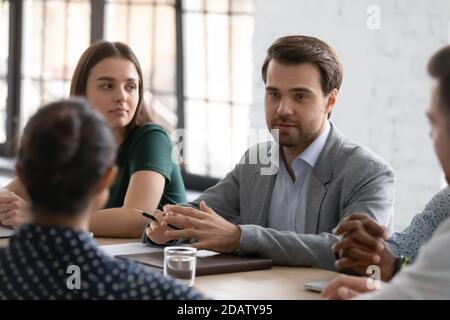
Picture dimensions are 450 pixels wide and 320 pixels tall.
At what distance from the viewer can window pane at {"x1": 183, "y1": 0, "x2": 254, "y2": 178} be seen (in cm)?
463

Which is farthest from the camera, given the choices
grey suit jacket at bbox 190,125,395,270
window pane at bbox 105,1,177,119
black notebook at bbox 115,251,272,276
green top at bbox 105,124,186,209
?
window pane at bbox 105,1,177,119

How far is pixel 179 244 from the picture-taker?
2748mm

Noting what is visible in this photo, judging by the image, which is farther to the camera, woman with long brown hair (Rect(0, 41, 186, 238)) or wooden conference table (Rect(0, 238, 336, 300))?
woman with long brown hair (Rect(0, 41, 186, 238))

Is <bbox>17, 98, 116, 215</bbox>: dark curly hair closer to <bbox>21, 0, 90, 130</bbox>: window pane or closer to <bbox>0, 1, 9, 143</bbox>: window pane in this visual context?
<bbox>21, 0, 90, 130</bbox>: window pane

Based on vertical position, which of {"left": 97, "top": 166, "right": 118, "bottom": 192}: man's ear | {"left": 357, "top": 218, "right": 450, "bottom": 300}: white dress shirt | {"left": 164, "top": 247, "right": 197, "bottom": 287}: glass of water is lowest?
{"left": 164, "top": 247, "right": 197, "bottom": 287}: glass of water

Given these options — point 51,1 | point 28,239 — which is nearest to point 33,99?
point 51,1

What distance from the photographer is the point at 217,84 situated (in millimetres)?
4816

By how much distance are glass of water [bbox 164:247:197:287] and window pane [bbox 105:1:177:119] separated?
2910 millimetres

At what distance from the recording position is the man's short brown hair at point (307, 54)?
2965 mm

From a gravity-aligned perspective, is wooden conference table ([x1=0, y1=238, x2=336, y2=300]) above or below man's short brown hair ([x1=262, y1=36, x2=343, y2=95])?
below

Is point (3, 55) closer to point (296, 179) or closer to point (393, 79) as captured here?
point (393, 79)

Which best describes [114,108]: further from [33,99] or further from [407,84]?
[33,99]

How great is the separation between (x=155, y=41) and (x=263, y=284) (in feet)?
10.0

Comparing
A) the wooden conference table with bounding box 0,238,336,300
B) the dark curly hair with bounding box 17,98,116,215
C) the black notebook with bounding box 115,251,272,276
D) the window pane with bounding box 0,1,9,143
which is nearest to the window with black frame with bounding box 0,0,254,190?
the window pane with bounding box 0,1,9,143
